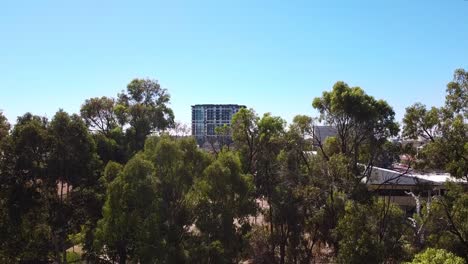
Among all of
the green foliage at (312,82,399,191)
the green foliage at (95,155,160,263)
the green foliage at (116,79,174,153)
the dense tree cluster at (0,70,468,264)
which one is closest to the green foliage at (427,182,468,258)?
the dense tree cluster at (0,70,468,264)

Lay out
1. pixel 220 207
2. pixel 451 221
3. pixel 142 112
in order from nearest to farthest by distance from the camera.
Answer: pixel 451 221 → pixel 220 207 → pixel 142 112

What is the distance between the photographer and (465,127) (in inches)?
499

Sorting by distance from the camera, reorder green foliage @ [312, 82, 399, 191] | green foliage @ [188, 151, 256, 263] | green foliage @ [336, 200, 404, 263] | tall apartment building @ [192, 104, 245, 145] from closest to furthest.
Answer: green foliage @ [336, 200, 404, 263] < green foliage @ [188, 151, 256, 263] < green foliage @ [312, 82, 399, 191] < tall apartment building @ [192, 104, 245, 145]

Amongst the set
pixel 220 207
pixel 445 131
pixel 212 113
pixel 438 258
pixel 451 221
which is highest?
pixel 212 113

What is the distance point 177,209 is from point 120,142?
1160 centimetres

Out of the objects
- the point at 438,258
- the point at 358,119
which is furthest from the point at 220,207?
the point at 358,119

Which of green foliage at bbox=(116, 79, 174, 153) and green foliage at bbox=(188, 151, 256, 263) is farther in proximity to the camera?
green foliage at bbox=(116, 79, 174, 153)

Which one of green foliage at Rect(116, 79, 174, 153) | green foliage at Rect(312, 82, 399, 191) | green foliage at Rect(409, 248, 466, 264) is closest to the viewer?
green foliage at Rect(409, 248, 466, 264)

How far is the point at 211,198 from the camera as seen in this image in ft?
42.2

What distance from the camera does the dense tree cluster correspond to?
11961 millimetres

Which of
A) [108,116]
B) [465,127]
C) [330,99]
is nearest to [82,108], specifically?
[108,116]

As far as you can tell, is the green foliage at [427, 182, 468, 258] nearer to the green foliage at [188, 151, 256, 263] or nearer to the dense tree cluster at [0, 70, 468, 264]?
the dense tree cluster at [0, 70, 468, 264]

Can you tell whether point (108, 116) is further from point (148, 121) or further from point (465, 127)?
point (465, 127)

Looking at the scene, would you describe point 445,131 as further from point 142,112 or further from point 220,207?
point 142,112
